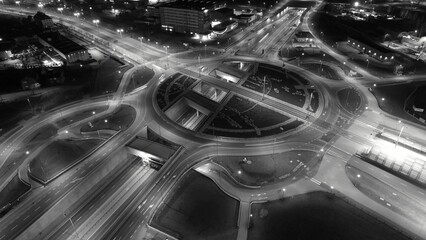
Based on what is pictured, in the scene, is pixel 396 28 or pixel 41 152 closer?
pixel 41 152

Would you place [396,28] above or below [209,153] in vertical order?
above

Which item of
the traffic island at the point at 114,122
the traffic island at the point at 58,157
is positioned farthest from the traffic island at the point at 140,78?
the traffic island at the point at 58,157

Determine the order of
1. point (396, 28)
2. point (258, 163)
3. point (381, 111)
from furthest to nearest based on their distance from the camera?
1. point (396, 28)
2. point (381, 111)
3. point (258, 163)

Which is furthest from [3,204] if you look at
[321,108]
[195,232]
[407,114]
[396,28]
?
[396,28]

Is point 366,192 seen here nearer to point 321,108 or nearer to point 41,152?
point 321,108

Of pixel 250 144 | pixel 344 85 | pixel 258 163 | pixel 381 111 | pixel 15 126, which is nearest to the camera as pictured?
pixel 258 163

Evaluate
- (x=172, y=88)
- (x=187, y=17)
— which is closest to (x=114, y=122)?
(x=172, y=88)
